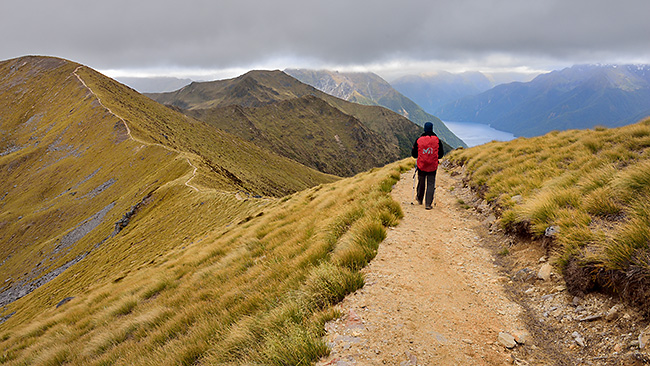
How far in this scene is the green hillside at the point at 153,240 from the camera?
5762mm

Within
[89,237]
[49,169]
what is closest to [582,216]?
[89,237]

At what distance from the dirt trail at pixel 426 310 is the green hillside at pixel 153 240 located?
0.42m

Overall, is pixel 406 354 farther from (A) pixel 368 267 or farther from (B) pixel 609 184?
(B) pixel 609 184

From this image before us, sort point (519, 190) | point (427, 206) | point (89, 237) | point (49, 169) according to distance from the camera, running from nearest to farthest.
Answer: point (519, 190) < point (427, 206) < point (89, 237) < point (49, 169)

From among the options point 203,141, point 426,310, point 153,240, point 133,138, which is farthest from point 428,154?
point 203,141

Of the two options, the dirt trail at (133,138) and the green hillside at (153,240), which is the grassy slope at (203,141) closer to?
the green hillside at (153,240)

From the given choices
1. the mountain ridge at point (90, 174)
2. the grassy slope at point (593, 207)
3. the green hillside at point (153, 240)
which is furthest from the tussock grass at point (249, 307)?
the mountain ridge at point (90, 174)

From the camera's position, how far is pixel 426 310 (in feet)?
16.2

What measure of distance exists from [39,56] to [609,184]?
28064 cm

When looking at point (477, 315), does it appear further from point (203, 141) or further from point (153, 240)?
point (203, 141)

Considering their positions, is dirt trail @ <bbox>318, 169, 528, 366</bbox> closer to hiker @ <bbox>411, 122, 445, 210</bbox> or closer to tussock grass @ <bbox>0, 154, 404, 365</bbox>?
tussock grass @ <bbox>0, 154, 404, 365</bbox>

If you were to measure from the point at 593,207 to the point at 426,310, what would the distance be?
469cm

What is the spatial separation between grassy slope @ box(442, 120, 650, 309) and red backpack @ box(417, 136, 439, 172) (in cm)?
264

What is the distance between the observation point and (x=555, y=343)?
14.2 ft
